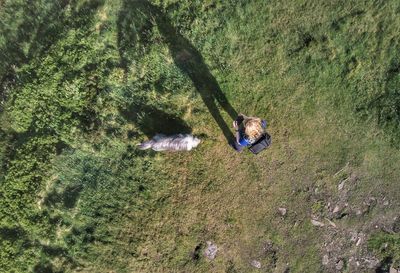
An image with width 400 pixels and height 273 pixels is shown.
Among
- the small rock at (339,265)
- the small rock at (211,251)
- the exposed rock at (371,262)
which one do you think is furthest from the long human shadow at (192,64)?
the exposed rock at (371,262)

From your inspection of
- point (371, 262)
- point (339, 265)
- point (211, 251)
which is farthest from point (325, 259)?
point (211, 251)

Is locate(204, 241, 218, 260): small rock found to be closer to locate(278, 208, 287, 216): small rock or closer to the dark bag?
locate(278, 208, 287, 216): small rock

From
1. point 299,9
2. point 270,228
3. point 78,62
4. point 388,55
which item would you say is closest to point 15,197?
point 78,62

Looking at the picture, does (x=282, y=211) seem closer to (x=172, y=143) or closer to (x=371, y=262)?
(x=371, y=262)

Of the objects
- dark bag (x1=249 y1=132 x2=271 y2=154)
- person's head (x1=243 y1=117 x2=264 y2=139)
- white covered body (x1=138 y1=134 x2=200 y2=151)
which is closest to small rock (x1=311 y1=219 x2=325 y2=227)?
dark bag (x1=249 y1=132 x2=271 y2=154)

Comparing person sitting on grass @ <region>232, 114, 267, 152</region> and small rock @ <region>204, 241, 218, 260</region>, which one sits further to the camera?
small rock @ <region>204, 241, 218, 260</region>
